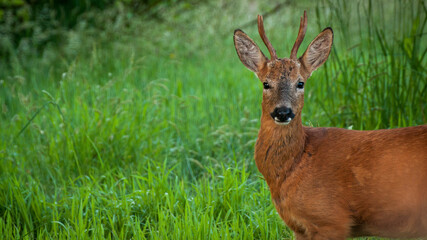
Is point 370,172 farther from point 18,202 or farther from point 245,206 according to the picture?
point 18,202

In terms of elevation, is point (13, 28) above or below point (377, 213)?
above

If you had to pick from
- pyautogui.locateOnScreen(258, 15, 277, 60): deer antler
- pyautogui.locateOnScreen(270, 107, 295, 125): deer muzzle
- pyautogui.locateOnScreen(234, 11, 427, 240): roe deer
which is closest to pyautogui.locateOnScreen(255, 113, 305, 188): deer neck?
pyautogui.locateOnScreen(234, 11, 427, 240): roe deer

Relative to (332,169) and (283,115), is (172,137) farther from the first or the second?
(332,169)

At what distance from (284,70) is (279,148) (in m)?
0.42

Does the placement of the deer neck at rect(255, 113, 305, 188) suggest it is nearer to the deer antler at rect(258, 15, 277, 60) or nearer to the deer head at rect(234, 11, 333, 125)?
the deer head at rect(234, 11, 333, 125)

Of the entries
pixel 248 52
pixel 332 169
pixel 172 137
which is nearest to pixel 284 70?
pixel 248 52

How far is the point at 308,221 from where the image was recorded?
280 centimetres

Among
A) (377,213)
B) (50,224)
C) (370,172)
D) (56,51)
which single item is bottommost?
(50,224)

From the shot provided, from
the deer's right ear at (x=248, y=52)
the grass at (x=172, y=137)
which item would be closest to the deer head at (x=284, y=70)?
the deer's right ear at (x=248, y=52)

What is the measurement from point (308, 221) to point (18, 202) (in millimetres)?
1890

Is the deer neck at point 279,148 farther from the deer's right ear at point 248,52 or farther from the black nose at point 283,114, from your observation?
the deer's right ear at point 248,52

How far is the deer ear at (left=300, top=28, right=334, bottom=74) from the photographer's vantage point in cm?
322

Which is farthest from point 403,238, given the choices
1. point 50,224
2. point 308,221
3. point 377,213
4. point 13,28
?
point 13,28

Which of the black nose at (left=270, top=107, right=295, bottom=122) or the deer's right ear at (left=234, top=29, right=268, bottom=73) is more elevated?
the deer's right ear at (left=234, top=29, right=268, bottom=73)
